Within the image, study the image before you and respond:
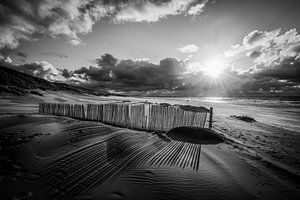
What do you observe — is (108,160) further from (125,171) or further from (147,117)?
(147,117)

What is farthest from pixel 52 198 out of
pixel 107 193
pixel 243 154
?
pixel 243 154

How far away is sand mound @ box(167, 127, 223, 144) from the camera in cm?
531

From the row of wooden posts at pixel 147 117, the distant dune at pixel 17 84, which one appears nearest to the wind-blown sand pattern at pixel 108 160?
the row of wooden posts at pixel 147 117

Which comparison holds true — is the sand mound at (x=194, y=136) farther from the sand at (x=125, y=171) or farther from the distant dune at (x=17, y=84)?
the distant dune at (x=17, y=84)

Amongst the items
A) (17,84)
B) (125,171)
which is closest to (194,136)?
(125,171)

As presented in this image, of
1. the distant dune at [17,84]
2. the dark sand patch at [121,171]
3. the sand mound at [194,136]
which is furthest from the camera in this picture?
the distant dune at [17,84]

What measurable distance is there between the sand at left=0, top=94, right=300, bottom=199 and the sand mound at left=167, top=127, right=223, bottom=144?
0.46 meters

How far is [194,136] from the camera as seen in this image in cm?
541

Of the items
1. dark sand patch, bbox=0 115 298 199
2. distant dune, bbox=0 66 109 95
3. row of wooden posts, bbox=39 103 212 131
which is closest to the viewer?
dark sand patch, bbox=0 115 298 199

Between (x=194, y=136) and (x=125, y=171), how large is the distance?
11.0 ft

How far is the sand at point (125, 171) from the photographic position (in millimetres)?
2330

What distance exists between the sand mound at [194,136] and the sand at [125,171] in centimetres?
46

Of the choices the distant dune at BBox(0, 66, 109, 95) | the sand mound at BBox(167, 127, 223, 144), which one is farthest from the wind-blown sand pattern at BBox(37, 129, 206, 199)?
the distant dune at BBox(0, 66, 109, 95)

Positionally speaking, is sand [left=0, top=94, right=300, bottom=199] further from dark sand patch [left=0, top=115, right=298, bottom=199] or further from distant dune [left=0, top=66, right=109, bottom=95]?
distant dune [left=0, top=66, right=109, bottom=95]
